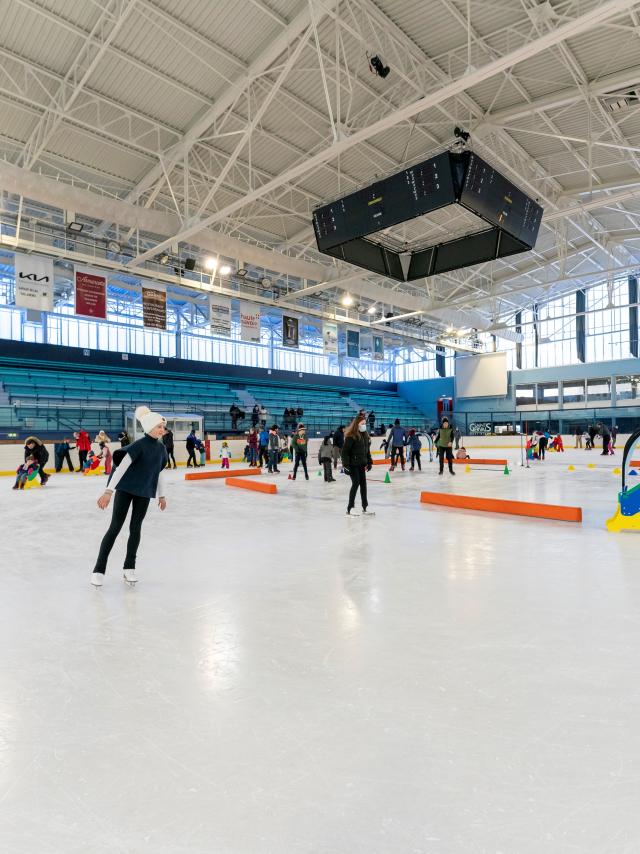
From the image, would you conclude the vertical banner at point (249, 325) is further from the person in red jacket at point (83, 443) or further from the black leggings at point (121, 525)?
the black leggings at point (121, 525)

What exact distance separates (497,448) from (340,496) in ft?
85.4

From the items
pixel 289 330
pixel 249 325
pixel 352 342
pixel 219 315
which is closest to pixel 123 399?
pixel 289 330

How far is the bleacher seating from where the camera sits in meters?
22.8

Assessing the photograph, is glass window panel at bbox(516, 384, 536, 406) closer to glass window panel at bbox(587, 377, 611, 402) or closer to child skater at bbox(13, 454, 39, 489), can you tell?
glass window panel at bbox(587, 377, 611, 402)

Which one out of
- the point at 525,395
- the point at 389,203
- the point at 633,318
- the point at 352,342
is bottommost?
the point at 525,395

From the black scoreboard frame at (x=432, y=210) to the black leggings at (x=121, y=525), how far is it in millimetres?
7543

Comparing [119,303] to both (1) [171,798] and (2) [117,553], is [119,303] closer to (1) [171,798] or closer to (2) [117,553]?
(2) [117,553]

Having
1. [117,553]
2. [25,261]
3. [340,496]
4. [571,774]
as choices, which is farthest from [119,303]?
[571,774]

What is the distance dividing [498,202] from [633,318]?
30.1 meters

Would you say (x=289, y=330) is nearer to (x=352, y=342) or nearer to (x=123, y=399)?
(x=352, y=342)

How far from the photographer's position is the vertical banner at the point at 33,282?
40.8 ft

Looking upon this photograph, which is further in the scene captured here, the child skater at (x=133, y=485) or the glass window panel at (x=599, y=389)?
the glass window panel at (x=599, y=389)

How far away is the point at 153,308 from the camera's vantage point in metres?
15.7

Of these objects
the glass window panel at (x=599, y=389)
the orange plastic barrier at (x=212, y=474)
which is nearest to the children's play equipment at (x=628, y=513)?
the orange plastic barrier at (x=212, y=474)
